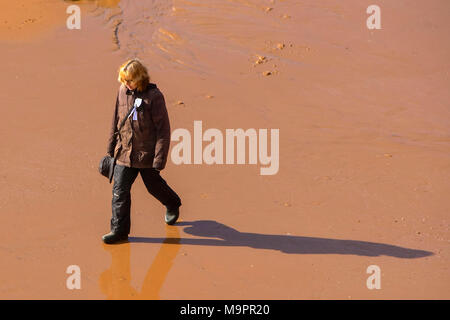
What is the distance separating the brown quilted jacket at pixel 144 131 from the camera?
15.8 feet

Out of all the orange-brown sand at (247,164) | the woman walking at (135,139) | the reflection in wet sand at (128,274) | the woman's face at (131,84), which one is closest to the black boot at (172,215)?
the orange-brown sand at (247,164)

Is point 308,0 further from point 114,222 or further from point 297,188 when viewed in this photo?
point 114,222

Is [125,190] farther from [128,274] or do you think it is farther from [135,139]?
[128,274]

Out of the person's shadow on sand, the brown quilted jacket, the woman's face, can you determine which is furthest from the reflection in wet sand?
the woman's face

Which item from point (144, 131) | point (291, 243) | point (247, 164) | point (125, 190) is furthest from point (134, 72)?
point (247, 164)

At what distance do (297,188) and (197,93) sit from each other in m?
2.35

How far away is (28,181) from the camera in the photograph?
5.89 m

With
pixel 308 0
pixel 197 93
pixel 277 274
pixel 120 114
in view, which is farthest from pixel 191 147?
Result: pixel 308 0

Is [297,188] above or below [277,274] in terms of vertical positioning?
above

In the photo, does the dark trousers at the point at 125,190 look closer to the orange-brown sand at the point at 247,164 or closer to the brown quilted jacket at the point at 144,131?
the brown quilted jacket at the point at 144,131

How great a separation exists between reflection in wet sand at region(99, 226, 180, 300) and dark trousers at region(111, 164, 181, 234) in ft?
0.63

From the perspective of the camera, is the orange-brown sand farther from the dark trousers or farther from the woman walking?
the woman walking

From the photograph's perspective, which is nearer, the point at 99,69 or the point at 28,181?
the point at 28,181
